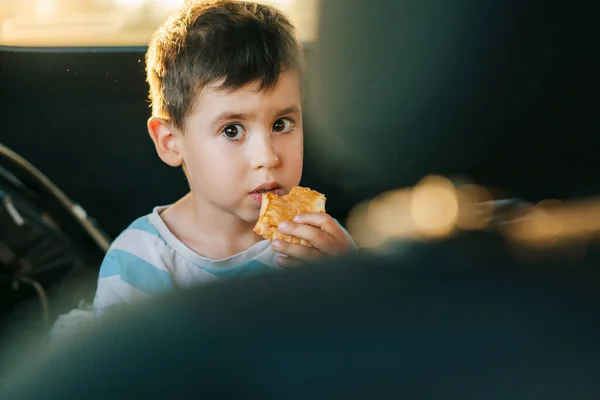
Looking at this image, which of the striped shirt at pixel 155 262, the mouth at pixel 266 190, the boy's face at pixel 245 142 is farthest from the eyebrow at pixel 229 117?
the striped shirt at pixel 155 262

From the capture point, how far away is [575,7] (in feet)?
3.44

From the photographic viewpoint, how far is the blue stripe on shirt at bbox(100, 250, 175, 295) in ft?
4.20

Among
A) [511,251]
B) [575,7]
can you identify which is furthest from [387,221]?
[511,251]

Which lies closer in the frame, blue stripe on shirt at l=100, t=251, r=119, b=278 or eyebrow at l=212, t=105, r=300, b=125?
eyebrow at l=212, t=105, r=300, b=125

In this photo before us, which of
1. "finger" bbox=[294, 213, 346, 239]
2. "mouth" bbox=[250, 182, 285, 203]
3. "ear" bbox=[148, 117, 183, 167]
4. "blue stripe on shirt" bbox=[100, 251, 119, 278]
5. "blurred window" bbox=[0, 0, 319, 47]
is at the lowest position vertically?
"blue stripe on shirt" bbox=[100, 251, 119, 278]

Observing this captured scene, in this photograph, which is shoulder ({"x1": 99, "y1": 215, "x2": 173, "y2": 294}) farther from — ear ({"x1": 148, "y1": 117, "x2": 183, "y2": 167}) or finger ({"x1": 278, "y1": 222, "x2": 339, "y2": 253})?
finger ({"x1": 278, "y1": 222, "x2": 339, "y2": 253})

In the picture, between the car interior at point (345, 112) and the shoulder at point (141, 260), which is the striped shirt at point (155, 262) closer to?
the shoulder at point (141, 260)

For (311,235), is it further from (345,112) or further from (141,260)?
(141,260)

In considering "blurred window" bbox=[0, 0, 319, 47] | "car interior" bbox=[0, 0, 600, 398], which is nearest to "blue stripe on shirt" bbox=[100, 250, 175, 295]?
"car interior" bbox=[0, 0, 600, 398]

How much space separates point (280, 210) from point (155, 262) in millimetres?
287

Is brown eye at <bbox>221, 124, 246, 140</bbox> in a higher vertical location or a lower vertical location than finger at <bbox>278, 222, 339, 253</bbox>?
higher

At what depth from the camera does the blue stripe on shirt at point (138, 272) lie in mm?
1281

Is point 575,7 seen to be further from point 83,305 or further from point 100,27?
point 83,305

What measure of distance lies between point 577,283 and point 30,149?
3.49 feet
